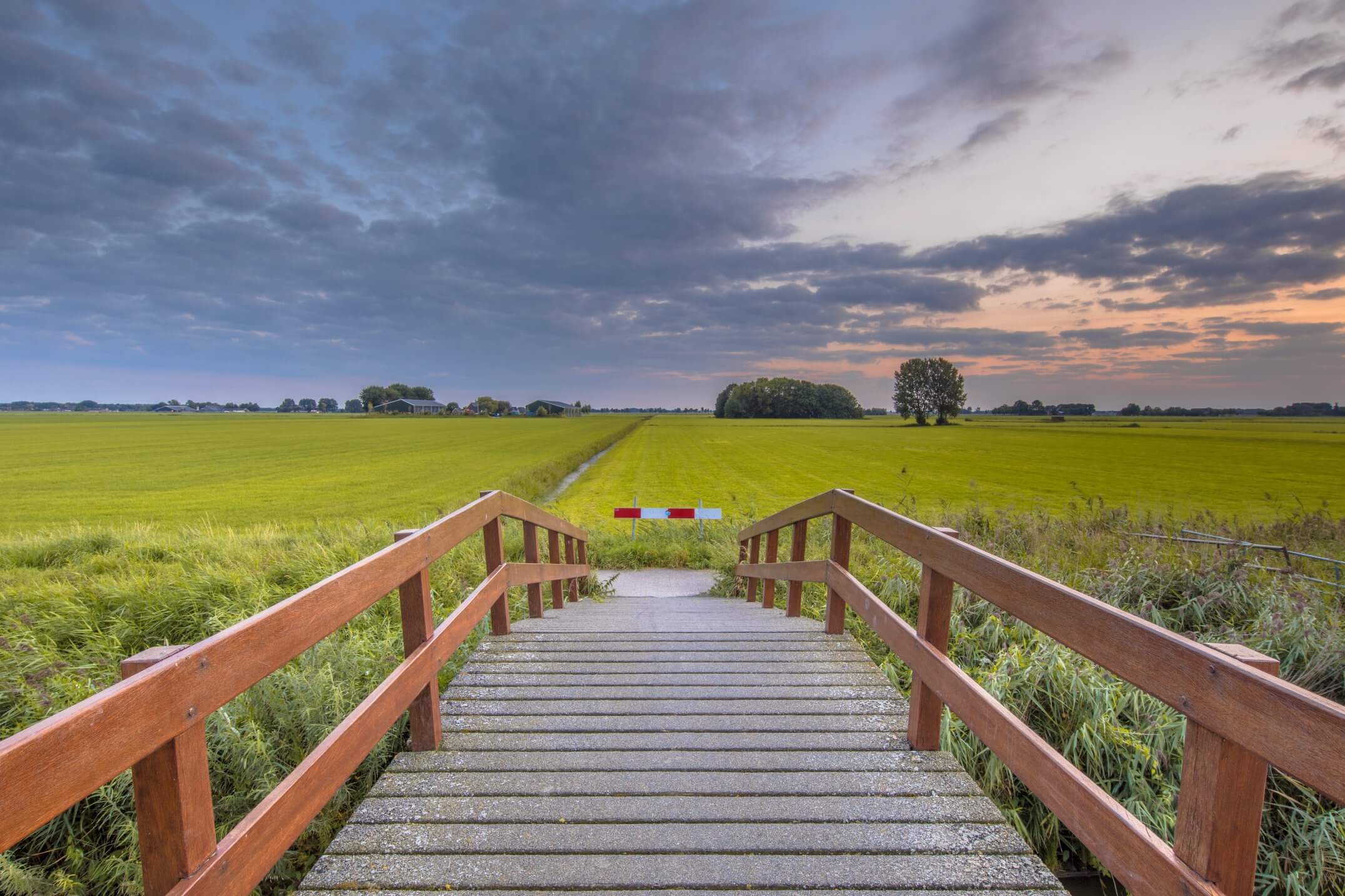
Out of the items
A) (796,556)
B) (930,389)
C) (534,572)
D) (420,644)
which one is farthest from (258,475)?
(930,389)

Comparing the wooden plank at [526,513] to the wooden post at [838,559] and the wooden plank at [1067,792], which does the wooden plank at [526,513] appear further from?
the wooden plank at [1067,792]

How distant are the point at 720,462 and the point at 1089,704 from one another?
3898 cm

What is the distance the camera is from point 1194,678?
1.54m

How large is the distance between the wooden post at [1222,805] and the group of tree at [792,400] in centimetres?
16197

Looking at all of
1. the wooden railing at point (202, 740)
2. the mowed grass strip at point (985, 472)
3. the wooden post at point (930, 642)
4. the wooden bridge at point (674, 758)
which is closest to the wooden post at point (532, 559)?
the wooden bridge at point (674, 758)

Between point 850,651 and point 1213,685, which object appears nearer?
point 1213,685

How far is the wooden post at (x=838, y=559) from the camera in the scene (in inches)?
177

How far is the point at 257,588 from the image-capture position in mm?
6652

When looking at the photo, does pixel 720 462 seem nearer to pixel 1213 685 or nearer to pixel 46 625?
pixel 46 625

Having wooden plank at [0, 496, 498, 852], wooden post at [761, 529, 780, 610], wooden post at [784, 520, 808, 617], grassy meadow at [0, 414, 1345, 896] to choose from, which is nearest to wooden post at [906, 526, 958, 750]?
grassy meadow at [0, 414, 1345, 896]

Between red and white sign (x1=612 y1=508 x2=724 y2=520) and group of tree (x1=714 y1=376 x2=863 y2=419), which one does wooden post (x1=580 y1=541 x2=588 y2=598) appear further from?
group of tree (x1=714 y1=376 x2=863 y2=419)

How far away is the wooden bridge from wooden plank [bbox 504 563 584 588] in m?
0.43

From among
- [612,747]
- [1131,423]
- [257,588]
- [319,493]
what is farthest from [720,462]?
[1131,423]

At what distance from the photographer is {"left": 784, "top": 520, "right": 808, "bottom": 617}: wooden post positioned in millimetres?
5488
